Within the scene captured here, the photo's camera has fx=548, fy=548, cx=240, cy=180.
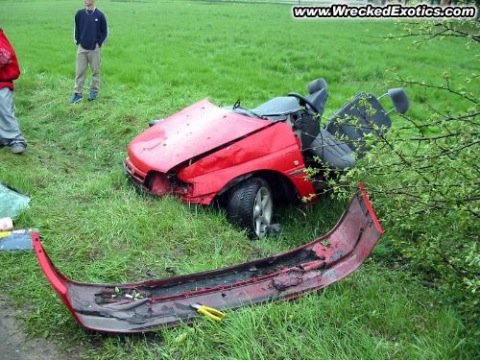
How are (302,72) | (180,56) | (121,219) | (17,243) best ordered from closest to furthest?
(17,243) < (121,219) < (302,72) < (180,56)

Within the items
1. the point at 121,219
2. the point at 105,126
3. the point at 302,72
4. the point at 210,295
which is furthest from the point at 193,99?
the point at 210,295

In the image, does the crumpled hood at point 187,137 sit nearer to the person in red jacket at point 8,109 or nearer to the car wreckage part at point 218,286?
the car wreckage part at point 218,286

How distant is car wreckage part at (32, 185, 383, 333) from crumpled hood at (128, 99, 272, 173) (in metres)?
1.21

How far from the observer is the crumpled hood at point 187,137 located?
15.3 ft

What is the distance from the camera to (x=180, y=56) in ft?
42.6

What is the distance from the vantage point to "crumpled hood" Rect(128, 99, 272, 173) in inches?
183

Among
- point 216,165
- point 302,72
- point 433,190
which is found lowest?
point 302,72

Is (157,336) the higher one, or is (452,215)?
(452,215)

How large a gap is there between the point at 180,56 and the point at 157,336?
10.6m

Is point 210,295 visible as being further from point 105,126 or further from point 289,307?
Result: point 105,126

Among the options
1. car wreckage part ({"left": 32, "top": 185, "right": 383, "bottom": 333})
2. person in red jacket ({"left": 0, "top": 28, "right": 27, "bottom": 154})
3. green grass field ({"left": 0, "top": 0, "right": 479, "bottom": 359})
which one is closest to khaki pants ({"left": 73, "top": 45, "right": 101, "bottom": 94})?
green grass field ({"left": 0, "top": 0, "right": 479, "bottom": 359})

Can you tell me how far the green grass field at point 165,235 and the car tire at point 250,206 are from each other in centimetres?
15

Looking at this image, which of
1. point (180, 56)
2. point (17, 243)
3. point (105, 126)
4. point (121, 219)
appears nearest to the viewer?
point (17, 243)

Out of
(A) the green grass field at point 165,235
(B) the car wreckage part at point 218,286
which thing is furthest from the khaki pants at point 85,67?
(B) the car wreckage part at point 218,286
